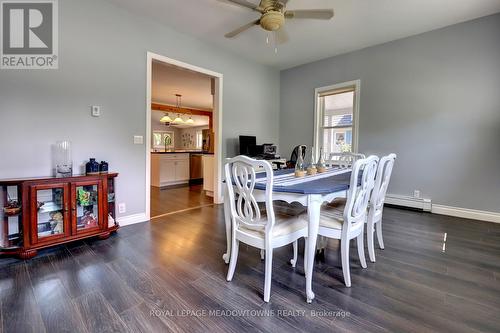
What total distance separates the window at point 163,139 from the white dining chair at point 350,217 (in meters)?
10.2

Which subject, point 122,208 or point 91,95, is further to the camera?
point 122,208

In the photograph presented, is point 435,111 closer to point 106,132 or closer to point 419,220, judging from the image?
point 419,220

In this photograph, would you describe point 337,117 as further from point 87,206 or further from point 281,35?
point 87,206

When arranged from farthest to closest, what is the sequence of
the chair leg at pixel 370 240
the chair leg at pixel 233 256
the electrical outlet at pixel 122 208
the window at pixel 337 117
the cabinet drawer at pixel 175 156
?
1. the cabinet drawer at pixel 175 156
2. the window at pixel 337 117
3. the electrical outlet at pixel 122 208
4. the chair leg at pixel 370 240
5. the chair leg at pixel 233 256

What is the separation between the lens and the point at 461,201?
3482mm

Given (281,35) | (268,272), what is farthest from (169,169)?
(268,272)

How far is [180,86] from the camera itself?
20.7 ft

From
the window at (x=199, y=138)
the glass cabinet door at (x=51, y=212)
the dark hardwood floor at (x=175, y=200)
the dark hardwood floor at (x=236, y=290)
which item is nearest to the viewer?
the dark hardwood floor at (x=236, y=290)

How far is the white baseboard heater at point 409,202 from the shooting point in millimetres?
3711

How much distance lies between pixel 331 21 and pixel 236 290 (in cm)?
357

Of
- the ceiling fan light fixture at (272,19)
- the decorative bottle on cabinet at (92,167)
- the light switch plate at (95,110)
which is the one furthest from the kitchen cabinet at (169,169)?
the ceiling fan light fixture at (272,19)

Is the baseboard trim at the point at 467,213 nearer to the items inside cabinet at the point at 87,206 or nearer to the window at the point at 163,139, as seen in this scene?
the items inside cabinet at the point at 87,206

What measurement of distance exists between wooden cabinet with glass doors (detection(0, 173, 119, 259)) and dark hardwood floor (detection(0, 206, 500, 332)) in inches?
5.6

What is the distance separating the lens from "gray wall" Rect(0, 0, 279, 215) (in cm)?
234
